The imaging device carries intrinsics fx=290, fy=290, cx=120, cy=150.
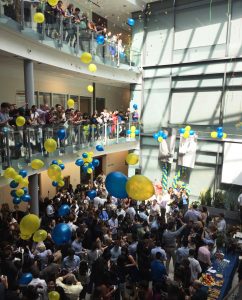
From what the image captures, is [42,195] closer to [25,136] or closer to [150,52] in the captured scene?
[25,136]

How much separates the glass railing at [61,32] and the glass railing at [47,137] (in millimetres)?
2597

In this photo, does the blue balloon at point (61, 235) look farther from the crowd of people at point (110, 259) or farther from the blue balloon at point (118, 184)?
the blue balloon at point (118, 184)

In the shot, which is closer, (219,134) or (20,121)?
(20,121)

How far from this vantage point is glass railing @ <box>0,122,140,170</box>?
23.1ft

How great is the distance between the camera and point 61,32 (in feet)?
30.5

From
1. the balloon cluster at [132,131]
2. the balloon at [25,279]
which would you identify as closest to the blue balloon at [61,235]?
the balloon at [25,279]

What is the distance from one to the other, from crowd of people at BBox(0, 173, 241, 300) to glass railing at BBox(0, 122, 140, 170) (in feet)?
5.65

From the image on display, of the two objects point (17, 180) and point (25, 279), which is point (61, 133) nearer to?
point (17, 180)

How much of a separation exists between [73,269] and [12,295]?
1.33 m

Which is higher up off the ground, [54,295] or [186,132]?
[186,132]

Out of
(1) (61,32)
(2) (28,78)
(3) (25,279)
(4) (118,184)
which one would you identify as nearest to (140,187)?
(4) (118,184)

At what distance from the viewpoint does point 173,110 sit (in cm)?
1469

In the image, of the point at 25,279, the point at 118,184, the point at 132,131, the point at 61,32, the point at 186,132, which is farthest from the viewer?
the point at 132,131

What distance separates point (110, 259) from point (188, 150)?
8621 millimetres
